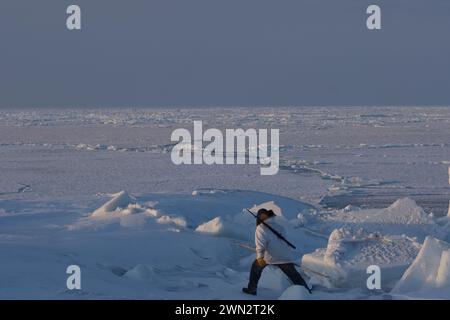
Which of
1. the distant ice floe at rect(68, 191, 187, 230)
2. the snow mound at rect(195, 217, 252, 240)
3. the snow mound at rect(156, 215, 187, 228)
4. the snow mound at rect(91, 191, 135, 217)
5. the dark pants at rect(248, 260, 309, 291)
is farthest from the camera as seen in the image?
the snow mound at rect(91, 191, 135, 217)

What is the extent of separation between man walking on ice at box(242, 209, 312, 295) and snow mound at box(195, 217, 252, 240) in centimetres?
314

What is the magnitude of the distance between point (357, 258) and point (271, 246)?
1.62m

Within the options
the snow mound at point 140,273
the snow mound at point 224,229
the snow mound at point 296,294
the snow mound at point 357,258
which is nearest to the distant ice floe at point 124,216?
the snow mound at point 224,229

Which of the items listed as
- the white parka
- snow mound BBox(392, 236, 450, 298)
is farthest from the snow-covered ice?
the white parka

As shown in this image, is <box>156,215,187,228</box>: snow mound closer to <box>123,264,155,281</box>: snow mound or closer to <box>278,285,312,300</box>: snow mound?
<box>123,264,155,281</box>: snow mound

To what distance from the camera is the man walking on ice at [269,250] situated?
23.7ft

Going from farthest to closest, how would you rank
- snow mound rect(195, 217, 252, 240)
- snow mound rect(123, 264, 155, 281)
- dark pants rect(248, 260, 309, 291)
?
snow mound rect(195, 217, 252, 240) → snow mound rect(123, 264, 155, 281) → dark pants rect(248, 260, 309, 291)

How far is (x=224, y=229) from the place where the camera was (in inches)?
415

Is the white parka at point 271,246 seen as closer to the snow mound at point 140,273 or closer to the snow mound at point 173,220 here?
the snow mound at point 140,273

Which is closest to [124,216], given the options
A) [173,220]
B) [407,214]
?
[173,220]

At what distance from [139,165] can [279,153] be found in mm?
6719

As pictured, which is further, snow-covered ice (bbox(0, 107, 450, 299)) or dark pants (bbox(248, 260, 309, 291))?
snow-covered ice (bbox(0, 107, 450, 299))

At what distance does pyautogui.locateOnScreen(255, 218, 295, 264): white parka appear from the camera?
7215 mm

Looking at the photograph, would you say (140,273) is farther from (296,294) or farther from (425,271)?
(425,271)
